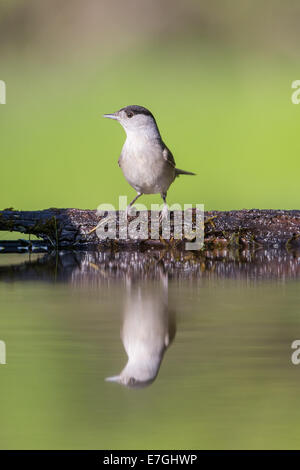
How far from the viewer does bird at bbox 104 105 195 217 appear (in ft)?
17.3

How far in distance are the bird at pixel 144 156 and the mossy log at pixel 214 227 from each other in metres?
0.30

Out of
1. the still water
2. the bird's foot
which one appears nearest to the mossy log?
the bird's foot

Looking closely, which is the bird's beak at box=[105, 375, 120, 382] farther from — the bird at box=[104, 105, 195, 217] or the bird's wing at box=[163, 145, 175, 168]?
the bird's wing at box=[163, 145, 175, 168]

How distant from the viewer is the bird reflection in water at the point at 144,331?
1782mm

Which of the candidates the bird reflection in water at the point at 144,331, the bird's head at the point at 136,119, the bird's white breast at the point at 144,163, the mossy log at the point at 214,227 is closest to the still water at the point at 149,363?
the bird reflection in water at the point at 144,331

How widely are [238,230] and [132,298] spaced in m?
2.43

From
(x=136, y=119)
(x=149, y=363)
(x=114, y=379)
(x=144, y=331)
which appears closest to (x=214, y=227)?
(x=136, y=119)

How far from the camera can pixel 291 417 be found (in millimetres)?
1446

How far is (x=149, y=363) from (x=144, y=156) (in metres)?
3.45

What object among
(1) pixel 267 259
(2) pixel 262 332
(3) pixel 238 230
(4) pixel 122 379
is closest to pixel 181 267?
(1) pixel 267 259

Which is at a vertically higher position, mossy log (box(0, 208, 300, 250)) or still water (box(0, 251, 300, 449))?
mossy log (box(0, 208, 300, 250))
